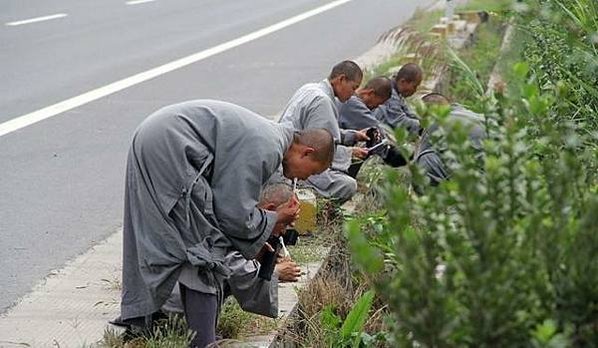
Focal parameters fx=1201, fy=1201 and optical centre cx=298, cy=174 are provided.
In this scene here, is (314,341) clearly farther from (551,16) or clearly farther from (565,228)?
(565,228)

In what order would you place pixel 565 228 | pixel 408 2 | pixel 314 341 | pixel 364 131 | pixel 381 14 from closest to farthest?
pixel 565 228 < pixel 314 341 < pixel 364 131 < pixel 381 14 < pixel 408 2

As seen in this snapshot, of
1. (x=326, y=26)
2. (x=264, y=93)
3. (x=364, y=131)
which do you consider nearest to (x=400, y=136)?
(x=364, y=131)

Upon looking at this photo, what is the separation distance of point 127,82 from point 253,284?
27.0ft

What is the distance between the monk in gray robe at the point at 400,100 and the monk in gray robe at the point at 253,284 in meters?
3.16

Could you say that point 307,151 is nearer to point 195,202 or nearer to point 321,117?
point 195,202

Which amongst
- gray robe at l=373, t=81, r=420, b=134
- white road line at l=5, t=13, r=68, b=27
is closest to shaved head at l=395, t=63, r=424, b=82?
gray robe at l=373, t=81, r=420, b=134

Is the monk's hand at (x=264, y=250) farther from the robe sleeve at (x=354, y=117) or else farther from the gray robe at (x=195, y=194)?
the robe sleeve at (x=354, y=117)

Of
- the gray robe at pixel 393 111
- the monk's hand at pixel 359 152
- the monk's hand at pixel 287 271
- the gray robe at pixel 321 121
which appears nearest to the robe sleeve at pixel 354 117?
the gray robe at pixel 393 111

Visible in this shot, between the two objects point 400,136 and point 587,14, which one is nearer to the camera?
point 400,136

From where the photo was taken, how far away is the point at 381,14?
20406 millimetres

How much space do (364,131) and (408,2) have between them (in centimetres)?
1438

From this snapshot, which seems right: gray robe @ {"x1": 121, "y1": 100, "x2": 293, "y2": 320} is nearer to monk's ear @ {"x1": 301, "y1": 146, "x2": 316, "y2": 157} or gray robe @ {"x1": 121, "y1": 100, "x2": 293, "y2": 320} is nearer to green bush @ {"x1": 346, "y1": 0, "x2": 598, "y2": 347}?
monk's ear @ {"x1": 301, "y1": 146, "x2": 316, "y2": 157}

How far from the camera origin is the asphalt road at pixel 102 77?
736cm

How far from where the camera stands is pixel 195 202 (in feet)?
15.2
